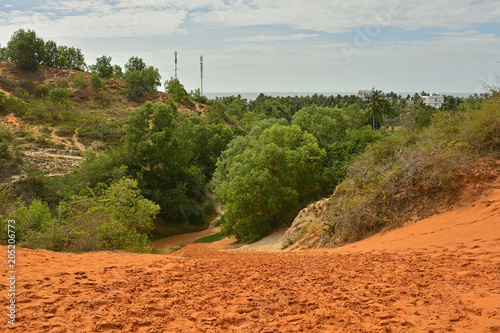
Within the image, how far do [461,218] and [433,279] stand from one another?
495 cm

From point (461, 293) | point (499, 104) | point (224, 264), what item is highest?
point (499, 104)

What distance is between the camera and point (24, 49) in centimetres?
5484

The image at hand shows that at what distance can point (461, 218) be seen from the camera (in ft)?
35.4

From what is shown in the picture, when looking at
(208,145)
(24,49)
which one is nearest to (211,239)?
(208,145)

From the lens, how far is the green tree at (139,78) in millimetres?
58469

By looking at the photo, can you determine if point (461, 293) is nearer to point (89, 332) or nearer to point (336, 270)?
point (336, 270)

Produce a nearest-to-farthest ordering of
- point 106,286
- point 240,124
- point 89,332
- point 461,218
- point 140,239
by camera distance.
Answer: point 89,332 < point 106,286 < point 461,218 < point 140,239 < point 240,124

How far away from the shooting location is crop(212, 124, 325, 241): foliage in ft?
72.4

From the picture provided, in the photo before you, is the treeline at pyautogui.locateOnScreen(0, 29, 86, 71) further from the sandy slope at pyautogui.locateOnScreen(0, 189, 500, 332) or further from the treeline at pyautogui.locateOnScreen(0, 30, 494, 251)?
the sandy slope at pyautogui.locateOnScreen(0, 189, 500, 332)

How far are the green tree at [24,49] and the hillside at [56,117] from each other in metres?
1.08

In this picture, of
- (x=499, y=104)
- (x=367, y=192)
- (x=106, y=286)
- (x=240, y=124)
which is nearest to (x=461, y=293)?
(x=106, y=286)

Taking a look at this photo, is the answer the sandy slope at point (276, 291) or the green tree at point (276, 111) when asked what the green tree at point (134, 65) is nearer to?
the green tree at point (276, 111)

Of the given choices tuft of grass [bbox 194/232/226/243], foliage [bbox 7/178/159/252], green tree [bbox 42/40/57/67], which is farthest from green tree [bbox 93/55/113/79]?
foliage [bbox 7/178/159/252]

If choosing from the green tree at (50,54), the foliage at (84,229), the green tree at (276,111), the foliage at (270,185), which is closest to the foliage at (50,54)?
the green tree at (50,54)
